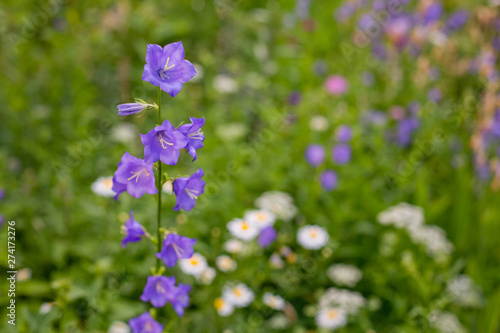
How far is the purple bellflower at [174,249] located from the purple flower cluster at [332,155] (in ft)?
4.93

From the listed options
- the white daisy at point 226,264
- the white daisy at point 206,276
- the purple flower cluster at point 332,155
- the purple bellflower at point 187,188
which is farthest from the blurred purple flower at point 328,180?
the purple bellflower at point 187,188

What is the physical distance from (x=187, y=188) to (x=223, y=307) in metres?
0.87

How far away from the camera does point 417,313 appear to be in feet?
6.32

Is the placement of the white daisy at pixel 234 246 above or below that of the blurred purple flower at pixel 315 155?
below

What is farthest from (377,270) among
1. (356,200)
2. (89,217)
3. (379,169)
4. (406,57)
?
(406,57)

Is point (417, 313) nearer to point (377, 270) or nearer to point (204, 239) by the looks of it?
point (377, 270)

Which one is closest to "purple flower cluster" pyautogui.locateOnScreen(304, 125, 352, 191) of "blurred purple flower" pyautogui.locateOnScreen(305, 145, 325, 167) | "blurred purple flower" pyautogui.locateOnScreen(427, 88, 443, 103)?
"blurred purple flower" pyautogui.locateOnScreen(305, 145, 325, 167)

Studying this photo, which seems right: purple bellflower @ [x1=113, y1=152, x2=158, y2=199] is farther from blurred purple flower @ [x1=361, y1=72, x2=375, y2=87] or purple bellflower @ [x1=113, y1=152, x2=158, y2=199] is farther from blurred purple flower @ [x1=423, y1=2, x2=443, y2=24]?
blurred purple flower @ [x1=423, y1=2, x2=443, y2=24]

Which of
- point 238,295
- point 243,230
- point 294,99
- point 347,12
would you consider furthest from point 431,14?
point 238,295

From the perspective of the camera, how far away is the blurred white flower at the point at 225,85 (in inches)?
131

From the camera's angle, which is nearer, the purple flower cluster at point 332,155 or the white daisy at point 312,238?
the white daisy at point 312,238

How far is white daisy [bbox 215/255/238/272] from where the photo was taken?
6.70 ft

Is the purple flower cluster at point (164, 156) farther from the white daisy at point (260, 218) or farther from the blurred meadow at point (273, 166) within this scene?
the white daisy at point (260, 218)

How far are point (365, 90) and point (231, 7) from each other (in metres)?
1.35
